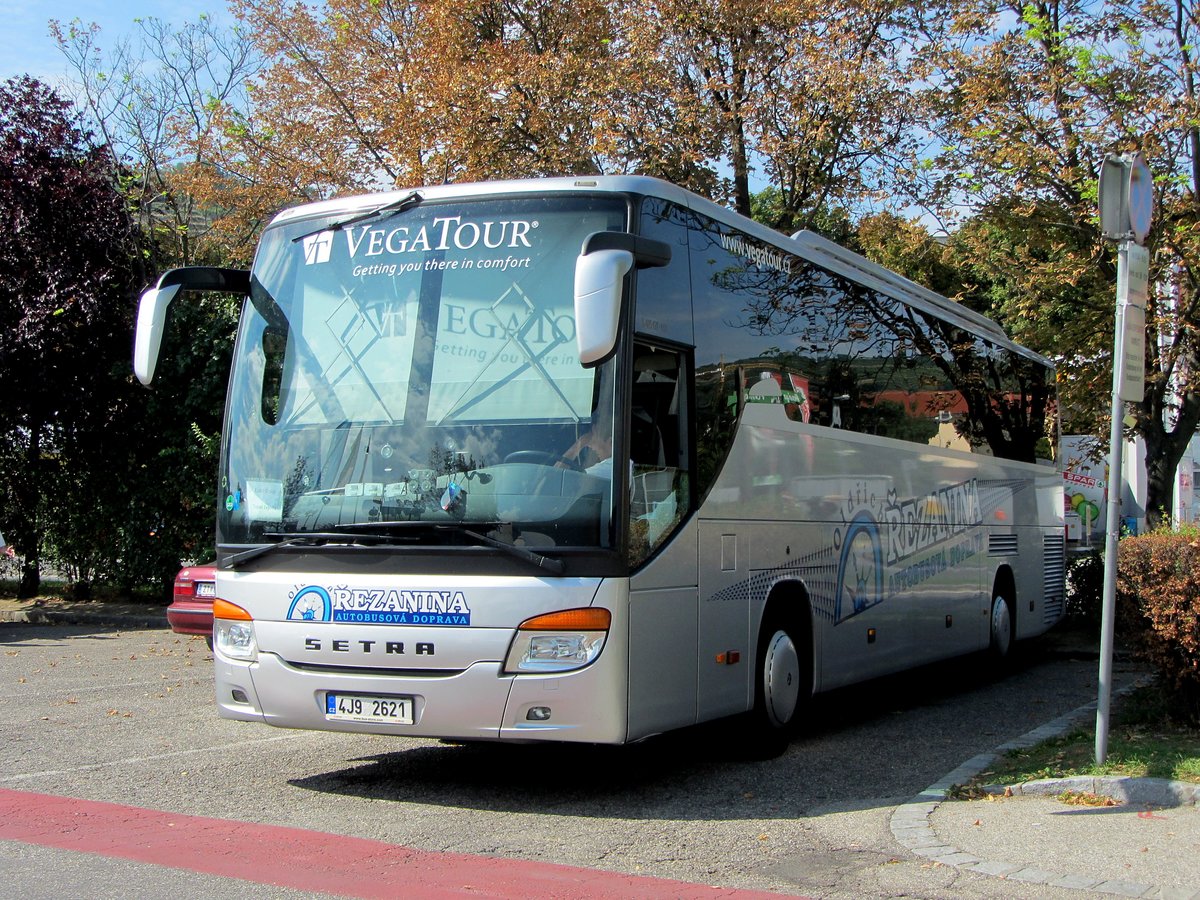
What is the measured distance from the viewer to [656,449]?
7.43 meters

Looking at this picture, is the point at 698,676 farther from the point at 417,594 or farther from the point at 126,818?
the point at 126,818

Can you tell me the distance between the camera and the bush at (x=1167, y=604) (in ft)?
27.0

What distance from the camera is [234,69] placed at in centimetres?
2491

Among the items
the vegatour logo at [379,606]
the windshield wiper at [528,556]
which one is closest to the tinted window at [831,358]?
the windshield wiper at [528,556]

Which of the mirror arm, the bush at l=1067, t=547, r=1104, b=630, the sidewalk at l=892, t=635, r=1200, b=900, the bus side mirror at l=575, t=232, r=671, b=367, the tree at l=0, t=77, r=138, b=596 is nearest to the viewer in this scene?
the sidewalk at l=892, t=635, r=1200, b=900

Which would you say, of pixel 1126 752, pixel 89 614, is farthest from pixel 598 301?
pixel 89 614

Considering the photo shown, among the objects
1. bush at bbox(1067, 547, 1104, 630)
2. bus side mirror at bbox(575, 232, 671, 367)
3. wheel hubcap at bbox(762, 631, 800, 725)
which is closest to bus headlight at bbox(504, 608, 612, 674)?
bus side mirror at bbox(575, 232, 671, 367)

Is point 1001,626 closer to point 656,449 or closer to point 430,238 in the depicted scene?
point 656,449

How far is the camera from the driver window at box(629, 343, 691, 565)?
7172mm

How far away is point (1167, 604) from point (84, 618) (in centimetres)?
1682

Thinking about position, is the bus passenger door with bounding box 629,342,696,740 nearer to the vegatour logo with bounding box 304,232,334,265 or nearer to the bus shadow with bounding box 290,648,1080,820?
the bus shadow with bounding box 290,648,1080,820

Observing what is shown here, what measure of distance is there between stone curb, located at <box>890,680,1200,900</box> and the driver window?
2034mm

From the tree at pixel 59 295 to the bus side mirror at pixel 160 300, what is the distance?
41.2ft

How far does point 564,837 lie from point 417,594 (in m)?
1.52
